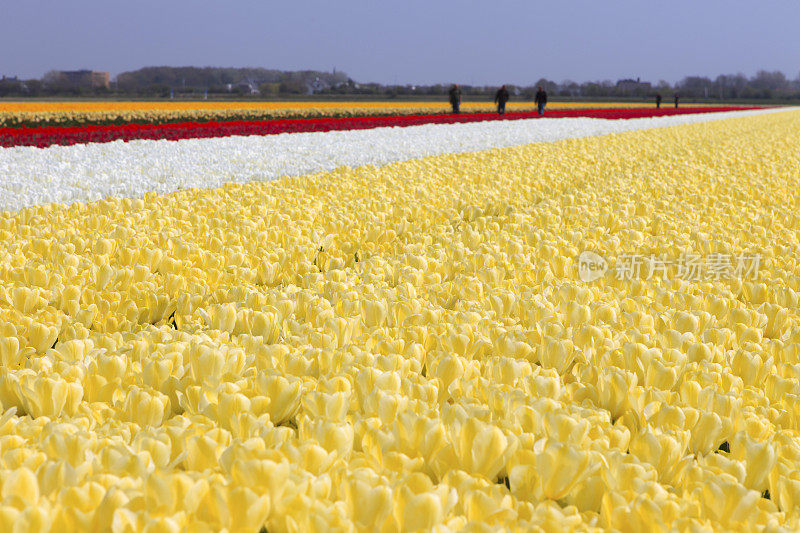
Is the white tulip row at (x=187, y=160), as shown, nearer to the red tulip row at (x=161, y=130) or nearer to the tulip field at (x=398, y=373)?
the red tulip row at (x=161, y=130)

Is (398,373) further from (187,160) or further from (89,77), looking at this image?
(89,77)

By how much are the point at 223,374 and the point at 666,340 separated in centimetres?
160

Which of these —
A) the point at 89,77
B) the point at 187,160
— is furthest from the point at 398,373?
the point at 89,77

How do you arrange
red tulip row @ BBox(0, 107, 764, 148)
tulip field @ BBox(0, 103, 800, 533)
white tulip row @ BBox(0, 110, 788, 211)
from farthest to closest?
red tulip row @ BBox(0, 107, 764, 148)
white tulip row @ BBox(0, 110, 788, 211)
tulip field @ BBox(0, 103, 800, 533)

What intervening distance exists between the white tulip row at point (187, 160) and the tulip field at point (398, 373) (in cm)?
259

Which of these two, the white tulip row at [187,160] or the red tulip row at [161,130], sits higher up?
the red tulip row at [161,130]

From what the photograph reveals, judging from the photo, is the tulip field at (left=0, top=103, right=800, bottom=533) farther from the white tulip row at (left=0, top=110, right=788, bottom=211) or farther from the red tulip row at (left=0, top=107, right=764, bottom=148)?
the red tulip row at (left=0, top=107, right=764, bottom=148)

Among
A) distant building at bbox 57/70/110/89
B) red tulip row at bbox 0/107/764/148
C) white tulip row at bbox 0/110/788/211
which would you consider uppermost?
distant building at bbox 57/70/110/89

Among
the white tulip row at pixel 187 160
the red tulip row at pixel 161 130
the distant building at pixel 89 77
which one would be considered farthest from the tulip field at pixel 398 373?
the distant building at pixel 89 77

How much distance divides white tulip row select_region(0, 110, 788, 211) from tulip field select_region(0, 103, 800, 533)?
102 inches

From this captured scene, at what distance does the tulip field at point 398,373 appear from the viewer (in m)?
1.51

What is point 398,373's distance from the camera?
88.0 inches

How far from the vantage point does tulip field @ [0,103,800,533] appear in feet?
4.96

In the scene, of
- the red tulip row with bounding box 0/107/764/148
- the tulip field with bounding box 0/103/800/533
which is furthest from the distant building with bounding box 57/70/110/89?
the tulip field with bounding box 0/103/800/533
